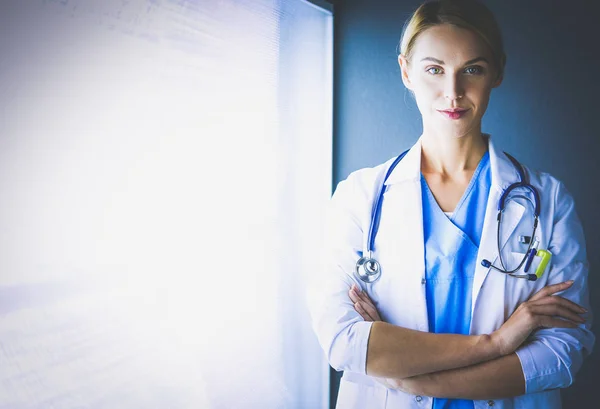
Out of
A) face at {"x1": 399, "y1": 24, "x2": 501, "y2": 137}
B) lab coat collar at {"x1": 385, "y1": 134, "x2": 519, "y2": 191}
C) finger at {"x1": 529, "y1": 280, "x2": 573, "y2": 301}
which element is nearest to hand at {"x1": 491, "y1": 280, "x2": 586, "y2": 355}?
finger at {"x1": 529, "y1": 280, "x2": 573, "y2": 301}

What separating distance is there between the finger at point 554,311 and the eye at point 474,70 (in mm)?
572

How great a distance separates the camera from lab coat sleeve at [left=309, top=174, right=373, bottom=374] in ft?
3.84

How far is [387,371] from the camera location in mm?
1146

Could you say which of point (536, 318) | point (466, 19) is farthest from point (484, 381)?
point (466, 19)

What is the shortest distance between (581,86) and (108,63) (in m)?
1.36

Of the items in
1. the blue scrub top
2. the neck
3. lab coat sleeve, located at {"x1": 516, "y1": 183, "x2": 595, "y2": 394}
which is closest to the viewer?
lab coat sleeve, located at {"x1": 516, "y1": 183, "x2": 595, "y2": 394}

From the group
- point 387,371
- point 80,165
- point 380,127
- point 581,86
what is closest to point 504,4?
point 581,86

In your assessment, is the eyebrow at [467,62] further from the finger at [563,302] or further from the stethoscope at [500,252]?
the finger at [563,302]

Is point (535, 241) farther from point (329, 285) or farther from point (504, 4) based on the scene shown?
point (504, 4)

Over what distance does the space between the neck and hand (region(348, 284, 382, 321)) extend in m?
0.37

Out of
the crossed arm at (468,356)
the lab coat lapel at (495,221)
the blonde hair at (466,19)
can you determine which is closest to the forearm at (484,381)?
the crossed arm at (468,356)

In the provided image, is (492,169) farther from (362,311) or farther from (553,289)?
(362,311)

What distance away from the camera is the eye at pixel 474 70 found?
1264 mm

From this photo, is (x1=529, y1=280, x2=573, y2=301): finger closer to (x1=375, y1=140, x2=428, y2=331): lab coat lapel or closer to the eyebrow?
(x1=375, y1=140, x2=428, y2=331): lab coat lapel
